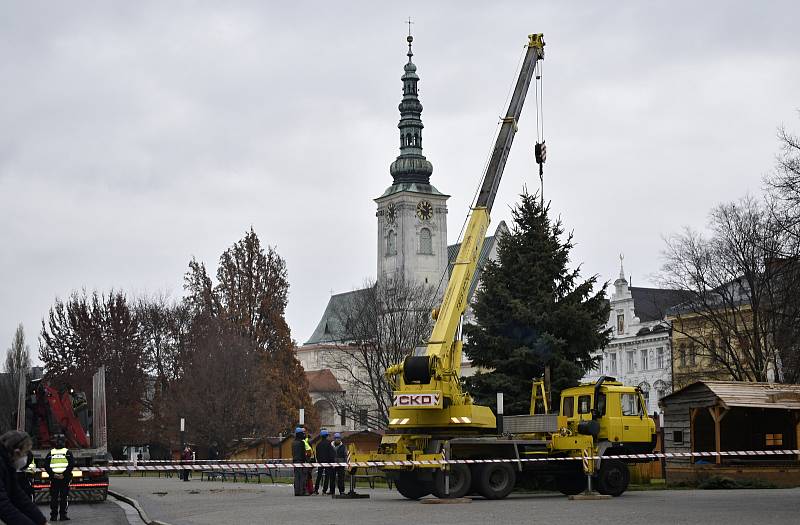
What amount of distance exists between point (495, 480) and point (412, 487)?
1975 millimetres

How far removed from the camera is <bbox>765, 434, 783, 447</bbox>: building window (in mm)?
36906

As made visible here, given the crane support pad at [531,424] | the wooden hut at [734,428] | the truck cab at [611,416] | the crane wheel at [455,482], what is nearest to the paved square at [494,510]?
the crane wheel at [455,482]

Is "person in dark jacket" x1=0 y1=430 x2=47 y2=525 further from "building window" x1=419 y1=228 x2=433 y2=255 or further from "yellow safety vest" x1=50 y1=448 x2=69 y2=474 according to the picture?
"building window" x1=419 y1=228 x2=433 y2=255

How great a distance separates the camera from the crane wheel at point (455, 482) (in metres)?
25.8

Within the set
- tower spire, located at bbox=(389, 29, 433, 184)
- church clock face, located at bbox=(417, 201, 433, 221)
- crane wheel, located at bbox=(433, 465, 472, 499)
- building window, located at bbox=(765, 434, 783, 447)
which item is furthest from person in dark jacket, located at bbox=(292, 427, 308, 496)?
church clock face, located at bbox=(417, 201, 433, 221)

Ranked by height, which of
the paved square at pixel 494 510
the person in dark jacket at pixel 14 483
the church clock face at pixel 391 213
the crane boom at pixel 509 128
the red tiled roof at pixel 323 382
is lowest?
the paved square at pixel 494 510

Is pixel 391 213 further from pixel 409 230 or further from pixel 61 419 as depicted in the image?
pixel 61 419

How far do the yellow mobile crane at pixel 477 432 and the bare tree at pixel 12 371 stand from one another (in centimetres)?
7452

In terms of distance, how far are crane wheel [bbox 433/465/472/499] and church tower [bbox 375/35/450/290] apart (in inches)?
4421

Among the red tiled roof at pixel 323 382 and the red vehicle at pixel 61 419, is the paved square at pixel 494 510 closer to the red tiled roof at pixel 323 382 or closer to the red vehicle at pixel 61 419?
the red vehicle at pixel 61 419

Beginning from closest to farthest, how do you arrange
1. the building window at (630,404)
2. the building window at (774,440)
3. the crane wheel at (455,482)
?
the crane wheel at (455,482) < the building window at (630,404) < the building window at (774,440)

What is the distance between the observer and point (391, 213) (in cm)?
14338

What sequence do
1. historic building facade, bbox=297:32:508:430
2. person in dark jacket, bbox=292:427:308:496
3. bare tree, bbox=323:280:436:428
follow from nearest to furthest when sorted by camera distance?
person in dark jacket, bbox=292:427:308:496
bare tree, bbox=323:280:436:428
historic building facade, bbox=297:32:508:430

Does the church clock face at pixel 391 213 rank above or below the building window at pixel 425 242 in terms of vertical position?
above
